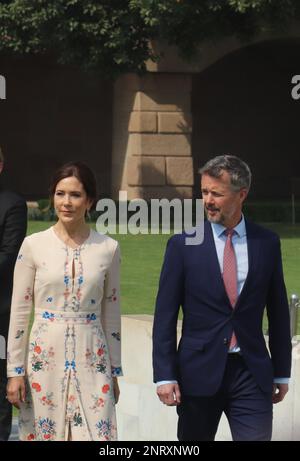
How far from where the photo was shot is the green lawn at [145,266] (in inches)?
508

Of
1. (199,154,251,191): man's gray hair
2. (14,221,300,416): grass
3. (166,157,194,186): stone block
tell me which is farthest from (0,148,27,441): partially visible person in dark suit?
(166,157,194,186): stone block

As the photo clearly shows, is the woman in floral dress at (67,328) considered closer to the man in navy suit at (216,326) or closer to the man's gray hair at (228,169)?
the man in navy suit at (216,326)

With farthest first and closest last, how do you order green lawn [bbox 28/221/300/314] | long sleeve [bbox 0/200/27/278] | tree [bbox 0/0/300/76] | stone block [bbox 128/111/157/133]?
stone block [bbox 128/111/157/133] → tree [bbox 0/0/300/76] → green lawn [bbox 28/221/300/314] → long sleeve [bbox 0/200/27/278]

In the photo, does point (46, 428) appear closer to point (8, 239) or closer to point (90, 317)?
point (90, 317)

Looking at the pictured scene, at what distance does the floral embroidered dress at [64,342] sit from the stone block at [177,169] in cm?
2123

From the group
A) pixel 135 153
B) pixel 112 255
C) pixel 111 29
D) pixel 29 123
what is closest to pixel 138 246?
pixel 111 29

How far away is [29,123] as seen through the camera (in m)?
34.3

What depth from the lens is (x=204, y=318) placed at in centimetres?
551

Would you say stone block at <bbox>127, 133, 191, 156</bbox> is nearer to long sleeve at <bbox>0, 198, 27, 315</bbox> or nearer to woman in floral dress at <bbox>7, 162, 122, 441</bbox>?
long sleeve at <bbox>0, 198, 27, 315</bbox>

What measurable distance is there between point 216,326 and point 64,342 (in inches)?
26.5

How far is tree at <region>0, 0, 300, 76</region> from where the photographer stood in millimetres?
22188

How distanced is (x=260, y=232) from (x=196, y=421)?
900 millimetres

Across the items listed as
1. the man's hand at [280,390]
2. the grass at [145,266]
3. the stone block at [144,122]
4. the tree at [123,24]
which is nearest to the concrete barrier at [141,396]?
the grass at [145,266]

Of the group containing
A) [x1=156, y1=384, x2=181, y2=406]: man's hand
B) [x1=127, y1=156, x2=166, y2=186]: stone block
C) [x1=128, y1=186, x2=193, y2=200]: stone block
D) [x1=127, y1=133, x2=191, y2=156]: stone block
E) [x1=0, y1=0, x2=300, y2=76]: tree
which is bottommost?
[x1=156, y1=384, x2=181, y2=406]: man's hand
